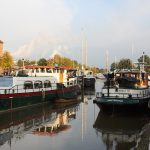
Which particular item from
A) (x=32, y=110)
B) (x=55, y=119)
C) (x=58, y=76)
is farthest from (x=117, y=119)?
(x=58, y=76)

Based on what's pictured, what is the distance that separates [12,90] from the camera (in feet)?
80.7

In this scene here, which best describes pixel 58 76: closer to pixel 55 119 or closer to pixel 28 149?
pixel 55 119

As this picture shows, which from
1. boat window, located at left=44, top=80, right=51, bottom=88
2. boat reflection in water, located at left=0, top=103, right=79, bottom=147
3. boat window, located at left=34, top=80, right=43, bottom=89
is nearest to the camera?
boat reflection in water, located at left=0, top=103, right=79, bottom=147

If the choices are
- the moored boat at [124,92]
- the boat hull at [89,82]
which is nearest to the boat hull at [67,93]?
the moored boat at [124,92]

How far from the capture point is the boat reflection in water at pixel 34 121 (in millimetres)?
17062

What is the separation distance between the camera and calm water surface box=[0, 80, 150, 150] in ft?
47.2

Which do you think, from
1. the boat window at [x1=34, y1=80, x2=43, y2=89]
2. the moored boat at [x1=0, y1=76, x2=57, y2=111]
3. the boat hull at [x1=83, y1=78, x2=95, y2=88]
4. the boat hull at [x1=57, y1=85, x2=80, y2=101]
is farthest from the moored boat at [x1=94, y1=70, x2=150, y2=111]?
the boat hull at [x1=83, y1=78, x2=95, y2=88]

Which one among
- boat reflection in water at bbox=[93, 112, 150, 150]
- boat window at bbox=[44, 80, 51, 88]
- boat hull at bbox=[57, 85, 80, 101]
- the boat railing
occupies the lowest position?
boat reflection in water at bbox=[93, 112, 150, 150]

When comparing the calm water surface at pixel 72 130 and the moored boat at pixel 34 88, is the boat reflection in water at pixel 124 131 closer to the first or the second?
the calm water surface at pixel 72 130

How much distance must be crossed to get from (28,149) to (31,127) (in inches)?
197

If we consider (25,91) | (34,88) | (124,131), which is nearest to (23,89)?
(25,91)

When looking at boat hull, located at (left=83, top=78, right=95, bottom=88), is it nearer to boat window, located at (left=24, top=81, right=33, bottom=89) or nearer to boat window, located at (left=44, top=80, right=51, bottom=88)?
boat window, located at (left=44, top=80, right=51, bottom=88)

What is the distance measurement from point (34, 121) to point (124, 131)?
6.37 metres

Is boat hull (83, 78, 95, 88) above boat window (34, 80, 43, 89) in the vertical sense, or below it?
below
